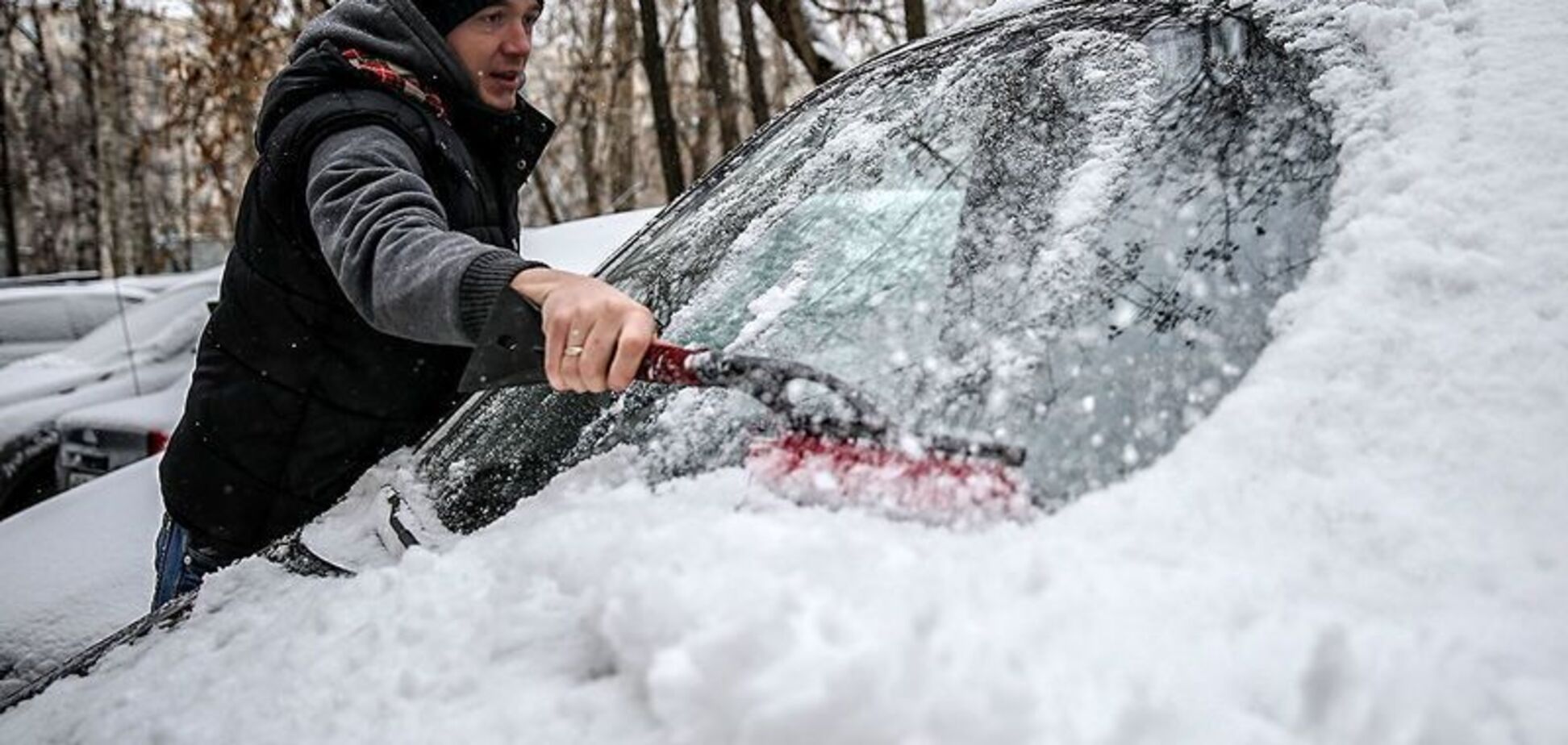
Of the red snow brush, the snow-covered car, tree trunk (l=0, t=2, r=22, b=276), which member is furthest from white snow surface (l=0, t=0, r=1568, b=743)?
tree trunk (l=0, t=2, r=22, b=276)

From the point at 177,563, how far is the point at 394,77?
1016 millimetres

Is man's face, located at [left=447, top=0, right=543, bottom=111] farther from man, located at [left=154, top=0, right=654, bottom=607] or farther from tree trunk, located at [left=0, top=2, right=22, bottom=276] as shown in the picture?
tree trunk, located at [left=0, top=2, right=22, bottom=276]

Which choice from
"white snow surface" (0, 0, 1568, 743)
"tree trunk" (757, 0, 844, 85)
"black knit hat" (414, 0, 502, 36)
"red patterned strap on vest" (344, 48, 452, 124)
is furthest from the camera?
"tree trunk" (757, 0, 844, 85)

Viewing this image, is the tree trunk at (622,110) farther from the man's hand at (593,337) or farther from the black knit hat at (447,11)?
the man's hand at (593,337)

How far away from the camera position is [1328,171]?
1.21 m

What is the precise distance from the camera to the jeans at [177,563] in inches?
77.0

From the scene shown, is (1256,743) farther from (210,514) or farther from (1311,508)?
(210,514)

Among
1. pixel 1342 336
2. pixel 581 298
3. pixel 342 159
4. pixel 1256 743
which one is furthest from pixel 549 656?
pixel 342 159

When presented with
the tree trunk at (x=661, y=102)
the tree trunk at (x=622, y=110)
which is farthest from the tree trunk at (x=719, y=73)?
the tree trunk at (x=622, y=110)

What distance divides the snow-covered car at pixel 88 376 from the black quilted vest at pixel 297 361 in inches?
175

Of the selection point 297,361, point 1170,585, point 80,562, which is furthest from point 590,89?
point 1170,585

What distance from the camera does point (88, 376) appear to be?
21.5 ft

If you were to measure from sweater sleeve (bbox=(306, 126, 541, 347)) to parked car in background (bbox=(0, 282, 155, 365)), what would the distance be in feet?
27.9

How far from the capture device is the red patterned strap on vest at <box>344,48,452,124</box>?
174cm
